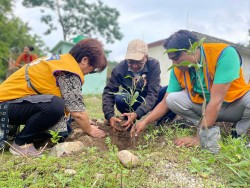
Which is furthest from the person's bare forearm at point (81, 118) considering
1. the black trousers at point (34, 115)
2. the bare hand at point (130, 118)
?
the bare hand at point (130, 118)

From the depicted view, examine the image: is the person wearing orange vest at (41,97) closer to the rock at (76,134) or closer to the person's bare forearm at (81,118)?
the person's bare forearm at (81,118)

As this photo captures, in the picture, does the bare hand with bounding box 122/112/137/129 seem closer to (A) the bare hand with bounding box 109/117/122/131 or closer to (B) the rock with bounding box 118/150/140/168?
(A) the bare hand with bounding box 109/117/122/131

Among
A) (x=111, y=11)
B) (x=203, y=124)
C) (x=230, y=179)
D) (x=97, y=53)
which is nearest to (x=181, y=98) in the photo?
(x=203, y=124)

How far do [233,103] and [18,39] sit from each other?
77.7ft

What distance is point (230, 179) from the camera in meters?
1.82

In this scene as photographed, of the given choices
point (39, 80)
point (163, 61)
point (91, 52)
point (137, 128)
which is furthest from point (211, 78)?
point (163, 61)

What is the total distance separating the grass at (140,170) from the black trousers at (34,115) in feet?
1.23

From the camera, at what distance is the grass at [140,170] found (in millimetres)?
1727

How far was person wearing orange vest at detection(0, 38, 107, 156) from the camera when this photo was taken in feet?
7.97

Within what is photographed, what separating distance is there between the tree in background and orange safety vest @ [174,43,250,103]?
1942 cm

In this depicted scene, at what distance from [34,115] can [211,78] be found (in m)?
1.46

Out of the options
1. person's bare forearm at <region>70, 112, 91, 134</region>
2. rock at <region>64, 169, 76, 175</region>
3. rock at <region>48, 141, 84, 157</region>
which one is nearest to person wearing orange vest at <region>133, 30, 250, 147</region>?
person's bare forearm at <region>70, 112, 91, 134</region>

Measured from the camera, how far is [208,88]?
2.57 meters

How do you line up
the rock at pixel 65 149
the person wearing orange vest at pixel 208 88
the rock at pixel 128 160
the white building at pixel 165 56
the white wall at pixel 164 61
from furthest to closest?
the white wall at pixel 164 61 → the white building at pixel 165 56 → the person wearing orange vest at pixel 208 88 → the rock at pixel 65 149 → the rock at pixel 128 160
